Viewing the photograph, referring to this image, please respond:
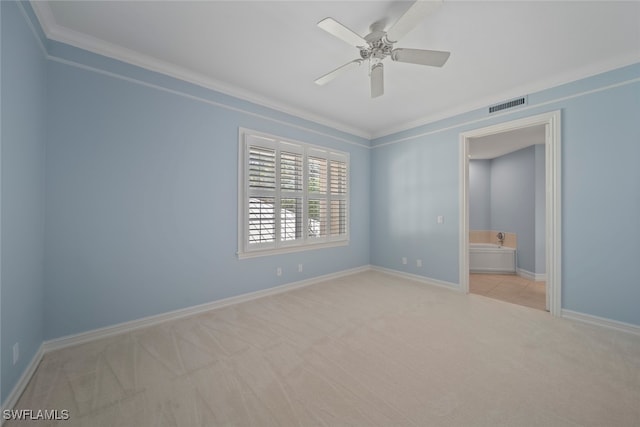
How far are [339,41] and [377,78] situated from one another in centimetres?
48

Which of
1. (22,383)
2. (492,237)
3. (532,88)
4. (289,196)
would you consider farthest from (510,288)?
(22,383)

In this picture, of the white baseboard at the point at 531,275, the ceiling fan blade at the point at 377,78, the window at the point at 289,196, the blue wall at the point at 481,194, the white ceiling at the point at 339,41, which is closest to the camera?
the white ceiling at the point at 339,41

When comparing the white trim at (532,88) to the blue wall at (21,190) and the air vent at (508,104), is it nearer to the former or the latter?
the air vent at (508,104)

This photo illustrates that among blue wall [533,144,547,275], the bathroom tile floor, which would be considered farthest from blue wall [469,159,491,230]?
the bathroom tile floor

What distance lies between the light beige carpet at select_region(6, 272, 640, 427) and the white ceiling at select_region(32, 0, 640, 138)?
275 centimetres

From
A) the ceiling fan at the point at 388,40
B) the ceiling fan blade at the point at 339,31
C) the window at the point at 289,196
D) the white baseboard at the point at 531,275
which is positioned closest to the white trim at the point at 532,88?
the window at the point at 289,196

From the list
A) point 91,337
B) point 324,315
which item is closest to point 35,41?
point 91,337

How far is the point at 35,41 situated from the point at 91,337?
2491mm

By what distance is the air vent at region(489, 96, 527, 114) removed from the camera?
306 cm

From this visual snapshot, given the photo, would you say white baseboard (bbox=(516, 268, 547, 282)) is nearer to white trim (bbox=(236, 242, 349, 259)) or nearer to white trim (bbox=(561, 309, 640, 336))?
white trim (bbox=(561, 309, 640, 336))

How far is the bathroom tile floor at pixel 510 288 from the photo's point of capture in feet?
11.1

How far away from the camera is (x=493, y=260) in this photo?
513cm

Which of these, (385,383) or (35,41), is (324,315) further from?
(35,41)

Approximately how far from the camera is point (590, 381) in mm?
1691
